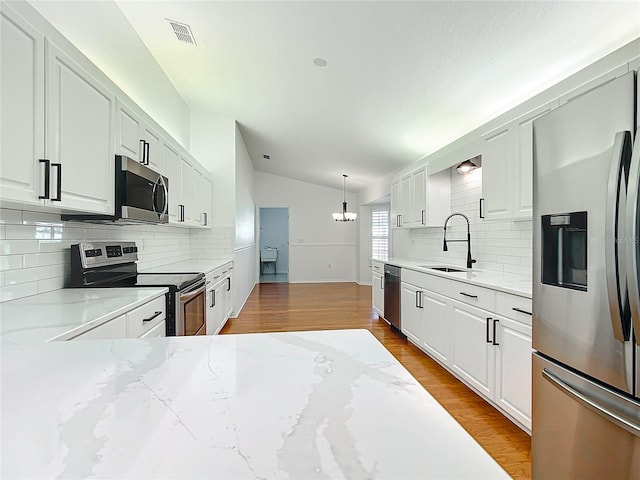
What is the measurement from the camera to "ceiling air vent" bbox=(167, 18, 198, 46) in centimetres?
285

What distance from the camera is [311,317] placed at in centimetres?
500

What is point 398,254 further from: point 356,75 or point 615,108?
point 615,108

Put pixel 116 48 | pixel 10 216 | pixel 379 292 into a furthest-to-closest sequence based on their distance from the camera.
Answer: pixel 379 292
pixel 116 48
pixel 10 216

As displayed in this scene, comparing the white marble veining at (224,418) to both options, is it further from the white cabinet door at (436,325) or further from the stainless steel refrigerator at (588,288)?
the white cabinet door at (436,325)

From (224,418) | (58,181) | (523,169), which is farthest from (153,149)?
(523,169)

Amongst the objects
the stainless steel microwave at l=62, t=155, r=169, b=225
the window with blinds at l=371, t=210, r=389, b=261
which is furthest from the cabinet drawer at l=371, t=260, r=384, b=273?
the window with blinds at l=371, t=210, r=389, b=261

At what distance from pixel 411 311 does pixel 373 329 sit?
3.03ft

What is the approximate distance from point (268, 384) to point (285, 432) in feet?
0.60

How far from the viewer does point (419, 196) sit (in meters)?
4.15

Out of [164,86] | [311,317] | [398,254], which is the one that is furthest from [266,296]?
[164,86]

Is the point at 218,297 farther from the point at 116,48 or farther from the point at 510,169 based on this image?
the point at 510,169

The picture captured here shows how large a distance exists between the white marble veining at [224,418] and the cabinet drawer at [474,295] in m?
1.73

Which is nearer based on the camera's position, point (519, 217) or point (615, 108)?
point (615, 108)

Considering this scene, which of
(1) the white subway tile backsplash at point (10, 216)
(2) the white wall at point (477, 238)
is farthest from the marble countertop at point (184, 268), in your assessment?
(2) the white wall at point (477, 238)
